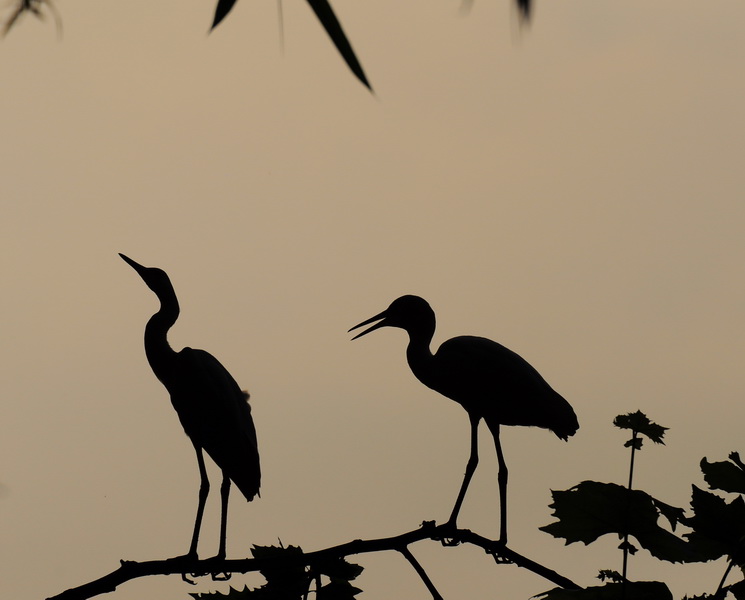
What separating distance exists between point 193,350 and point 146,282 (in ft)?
2.36

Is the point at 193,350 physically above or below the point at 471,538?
above

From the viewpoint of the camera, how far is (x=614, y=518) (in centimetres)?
253

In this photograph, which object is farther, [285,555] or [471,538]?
[471,538]

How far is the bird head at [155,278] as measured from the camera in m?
8.07

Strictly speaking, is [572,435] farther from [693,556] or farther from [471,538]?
[693,556]

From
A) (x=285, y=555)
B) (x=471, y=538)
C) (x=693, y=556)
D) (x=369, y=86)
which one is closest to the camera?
(x=369, y=86)

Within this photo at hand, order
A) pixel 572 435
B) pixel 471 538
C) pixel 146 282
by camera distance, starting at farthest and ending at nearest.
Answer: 1. pixel 146 282
2. pixel 572 435
3. pixel 471 538

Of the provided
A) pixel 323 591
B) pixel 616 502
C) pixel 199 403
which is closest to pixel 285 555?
pixel 323 591

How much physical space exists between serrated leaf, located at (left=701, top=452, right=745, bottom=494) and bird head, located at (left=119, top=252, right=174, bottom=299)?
5.99m

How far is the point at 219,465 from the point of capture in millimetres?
7629

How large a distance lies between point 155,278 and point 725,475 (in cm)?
614

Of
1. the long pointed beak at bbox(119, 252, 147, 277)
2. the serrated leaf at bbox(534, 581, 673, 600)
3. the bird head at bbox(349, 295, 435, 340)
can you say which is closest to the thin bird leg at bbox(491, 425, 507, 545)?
the bird head at bbox(349, 295, 435, 340)

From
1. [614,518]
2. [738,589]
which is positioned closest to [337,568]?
[614,518]

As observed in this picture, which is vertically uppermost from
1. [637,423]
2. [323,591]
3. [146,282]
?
[146,282]
